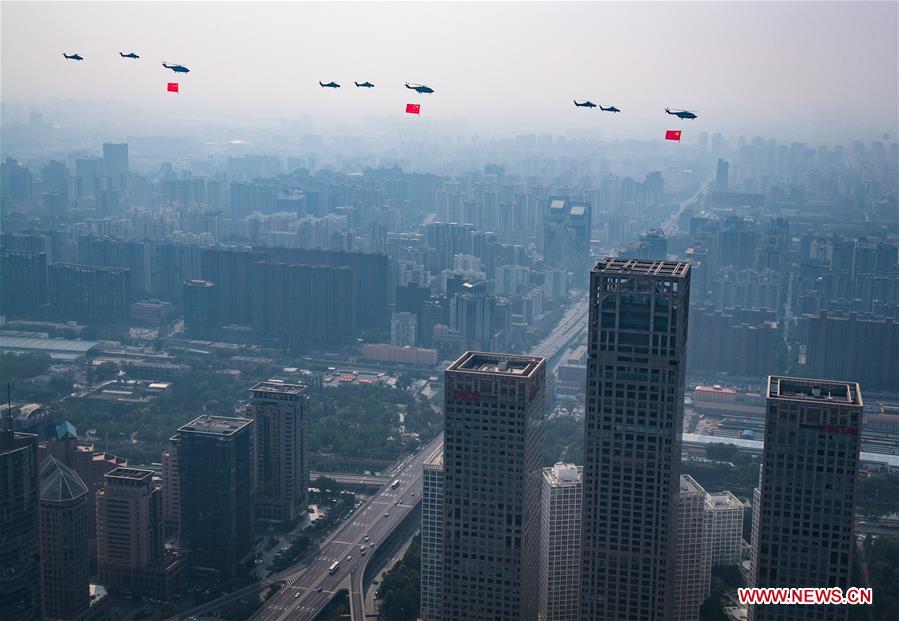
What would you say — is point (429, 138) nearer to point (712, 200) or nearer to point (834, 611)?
point (712, 200)

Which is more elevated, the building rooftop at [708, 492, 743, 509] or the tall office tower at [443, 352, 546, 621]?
the tall office tower at [443, 352, 546, 621]

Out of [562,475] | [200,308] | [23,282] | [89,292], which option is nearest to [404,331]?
[200,308]

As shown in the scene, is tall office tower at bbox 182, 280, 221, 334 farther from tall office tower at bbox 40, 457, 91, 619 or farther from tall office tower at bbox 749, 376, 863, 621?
tall office tower at bbox 749, 376, 863, 621

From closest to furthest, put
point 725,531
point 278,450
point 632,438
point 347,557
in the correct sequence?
point 632,438
point 725,531
point 347,557
point 278,450

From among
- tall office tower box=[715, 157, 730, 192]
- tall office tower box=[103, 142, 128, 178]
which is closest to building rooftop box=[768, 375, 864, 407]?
tall office tower box=[715, 157, 730, 192]

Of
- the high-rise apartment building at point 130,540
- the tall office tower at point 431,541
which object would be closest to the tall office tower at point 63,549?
the high-rise apartment building at point 130,540

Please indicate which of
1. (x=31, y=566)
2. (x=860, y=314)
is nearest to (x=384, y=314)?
(x=860, y=314)

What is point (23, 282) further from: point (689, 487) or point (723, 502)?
point (689, 487)
